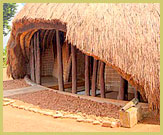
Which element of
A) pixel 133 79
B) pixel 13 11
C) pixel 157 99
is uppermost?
pixel 13 11

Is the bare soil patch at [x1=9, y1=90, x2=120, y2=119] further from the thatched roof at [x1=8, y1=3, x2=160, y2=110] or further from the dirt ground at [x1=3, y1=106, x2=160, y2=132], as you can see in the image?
the thatched roof at [x1=8, y1=3, x2=160, y2=110]

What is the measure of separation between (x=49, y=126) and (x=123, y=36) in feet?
7.67

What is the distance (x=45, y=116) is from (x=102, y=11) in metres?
2.70

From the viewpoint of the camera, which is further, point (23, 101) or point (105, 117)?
point (23, 101)

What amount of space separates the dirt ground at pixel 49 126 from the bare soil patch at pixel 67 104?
0.65m

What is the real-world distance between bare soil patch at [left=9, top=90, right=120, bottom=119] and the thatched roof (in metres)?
0.87

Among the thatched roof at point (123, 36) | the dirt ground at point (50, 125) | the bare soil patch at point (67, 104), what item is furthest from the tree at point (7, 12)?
the dirt ground at point (50, 125)

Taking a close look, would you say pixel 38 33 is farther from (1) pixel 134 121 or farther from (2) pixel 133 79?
(1) pixel 134 121

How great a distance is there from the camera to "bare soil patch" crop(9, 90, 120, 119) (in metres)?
4.45

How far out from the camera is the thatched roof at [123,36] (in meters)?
3.94

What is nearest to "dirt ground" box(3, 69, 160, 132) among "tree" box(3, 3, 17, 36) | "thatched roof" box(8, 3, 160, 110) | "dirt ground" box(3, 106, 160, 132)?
"dirt ground" box(3, 106, 160, 132)

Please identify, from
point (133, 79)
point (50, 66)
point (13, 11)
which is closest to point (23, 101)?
point (133, 79)

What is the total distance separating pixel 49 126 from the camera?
3506mm

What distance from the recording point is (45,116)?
A: 4262mm
